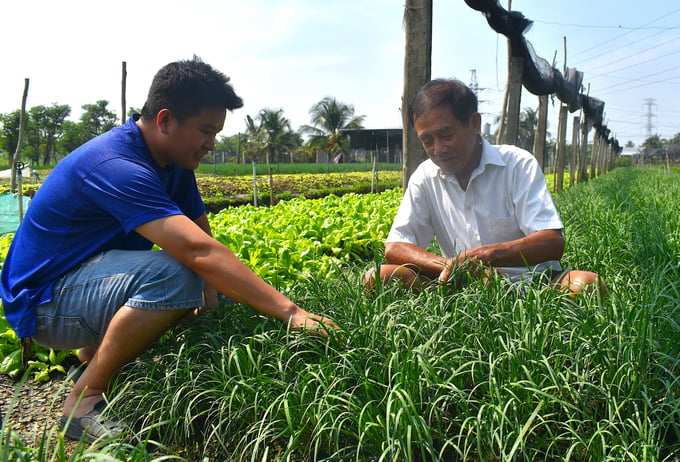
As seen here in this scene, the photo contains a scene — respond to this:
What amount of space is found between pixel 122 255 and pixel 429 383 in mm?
1193

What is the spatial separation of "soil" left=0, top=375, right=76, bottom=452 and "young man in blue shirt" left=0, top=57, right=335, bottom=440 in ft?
0.62

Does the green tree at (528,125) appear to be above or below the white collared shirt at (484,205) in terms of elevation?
above

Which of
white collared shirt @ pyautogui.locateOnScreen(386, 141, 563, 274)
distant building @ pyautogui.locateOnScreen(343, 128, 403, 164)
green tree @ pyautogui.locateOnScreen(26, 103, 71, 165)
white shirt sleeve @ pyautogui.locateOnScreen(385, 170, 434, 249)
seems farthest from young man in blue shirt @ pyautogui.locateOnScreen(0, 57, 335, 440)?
green tree @ pyautogui.locateOnScreen(26, 103, 71, 165)

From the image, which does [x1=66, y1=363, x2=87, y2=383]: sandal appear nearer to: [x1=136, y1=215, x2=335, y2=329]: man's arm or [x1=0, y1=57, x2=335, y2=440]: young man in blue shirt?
[x1=0, y1=57, x2=335, y2=440]: young man in blue shirt

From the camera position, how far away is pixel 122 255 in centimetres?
193

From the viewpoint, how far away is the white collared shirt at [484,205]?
2.37 m

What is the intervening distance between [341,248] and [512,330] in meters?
2.33

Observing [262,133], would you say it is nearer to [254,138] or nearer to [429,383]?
[254,138]

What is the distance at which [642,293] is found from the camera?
2014mm

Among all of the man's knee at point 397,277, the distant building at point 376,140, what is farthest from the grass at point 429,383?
the distant building at point 376,140

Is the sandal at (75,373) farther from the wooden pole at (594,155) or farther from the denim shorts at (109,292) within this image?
the wooden pole at (594,155)

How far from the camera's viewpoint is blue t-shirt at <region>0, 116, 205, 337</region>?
1.79m

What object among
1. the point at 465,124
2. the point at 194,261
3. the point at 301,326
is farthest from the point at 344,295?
the point at 465,124

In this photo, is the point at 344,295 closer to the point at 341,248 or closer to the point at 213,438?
the point at 213,438
